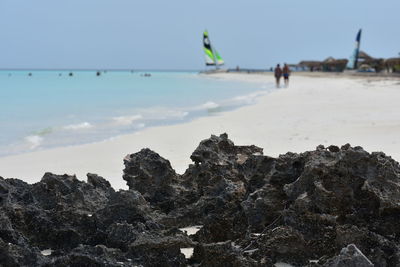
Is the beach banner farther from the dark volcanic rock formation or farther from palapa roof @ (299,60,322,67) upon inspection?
the dark volcanic rock formation

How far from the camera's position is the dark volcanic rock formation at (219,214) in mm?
2828

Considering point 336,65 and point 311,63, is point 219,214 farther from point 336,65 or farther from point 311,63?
point 311,63

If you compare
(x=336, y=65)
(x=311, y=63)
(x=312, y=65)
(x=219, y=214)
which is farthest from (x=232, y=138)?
(x=311, y=63)

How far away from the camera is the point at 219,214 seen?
11.5 ft

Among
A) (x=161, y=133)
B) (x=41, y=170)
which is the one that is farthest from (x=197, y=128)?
(x=41, y=170)

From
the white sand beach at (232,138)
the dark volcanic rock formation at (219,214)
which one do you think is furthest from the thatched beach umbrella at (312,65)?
the dark volcanic rock formation at (219,214)

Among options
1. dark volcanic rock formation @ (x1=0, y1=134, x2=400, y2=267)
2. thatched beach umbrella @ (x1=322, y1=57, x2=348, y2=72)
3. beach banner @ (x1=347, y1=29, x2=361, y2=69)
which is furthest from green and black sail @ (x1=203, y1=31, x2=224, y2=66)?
dark volcanic rock formation @ (x1=0, y1=134, x2=400, y2=267)

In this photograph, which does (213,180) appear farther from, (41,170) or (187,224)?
(41,170)

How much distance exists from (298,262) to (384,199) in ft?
2.08

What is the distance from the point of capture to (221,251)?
9.15 ft

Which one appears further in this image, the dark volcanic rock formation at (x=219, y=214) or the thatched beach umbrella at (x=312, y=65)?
the thatched beach umbrella at (x=312, y=65)

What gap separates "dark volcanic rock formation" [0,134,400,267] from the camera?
9.28 feet

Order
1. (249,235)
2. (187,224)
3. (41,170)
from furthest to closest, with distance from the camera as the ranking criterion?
(41,170)
(187,224)
(249,235)

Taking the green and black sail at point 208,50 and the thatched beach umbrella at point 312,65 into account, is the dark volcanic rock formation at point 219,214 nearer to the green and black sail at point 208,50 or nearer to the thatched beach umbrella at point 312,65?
the green and black sail at point 208,50
